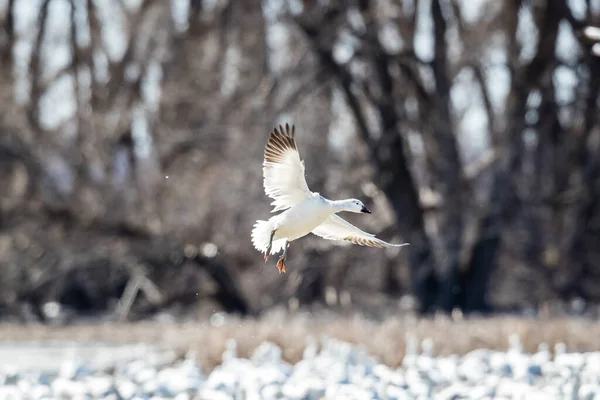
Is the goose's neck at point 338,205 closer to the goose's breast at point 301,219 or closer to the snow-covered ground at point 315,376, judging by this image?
the goose's breast at point 301,219

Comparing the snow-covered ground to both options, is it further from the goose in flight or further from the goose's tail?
the goose in flight

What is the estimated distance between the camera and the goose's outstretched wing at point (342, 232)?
24.6ft

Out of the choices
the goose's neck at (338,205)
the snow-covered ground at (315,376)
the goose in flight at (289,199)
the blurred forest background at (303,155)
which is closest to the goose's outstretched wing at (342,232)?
the goose in flight at (289,199)

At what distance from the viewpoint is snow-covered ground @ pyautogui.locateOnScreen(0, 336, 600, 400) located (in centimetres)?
937

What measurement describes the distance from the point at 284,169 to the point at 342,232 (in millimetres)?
1053

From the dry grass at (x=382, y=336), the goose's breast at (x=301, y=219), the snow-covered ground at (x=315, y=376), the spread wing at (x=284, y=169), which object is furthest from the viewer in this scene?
the dry grass at (x=382, y=336)

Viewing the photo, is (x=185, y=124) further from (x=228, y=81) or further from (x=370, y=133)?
(x=370, y=133)

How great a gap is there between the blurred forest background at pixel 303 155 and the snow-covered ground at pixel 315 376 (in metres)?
6.33

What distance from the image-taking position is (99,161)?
20422 mm

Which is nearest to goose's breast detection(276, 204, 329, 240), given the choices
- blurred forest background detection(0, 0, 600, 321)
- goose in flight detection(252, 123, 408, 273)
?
goose in flight detection(252, 123, 408, 273)

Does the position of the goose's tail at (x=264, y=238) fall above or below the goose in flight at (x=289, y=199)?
below

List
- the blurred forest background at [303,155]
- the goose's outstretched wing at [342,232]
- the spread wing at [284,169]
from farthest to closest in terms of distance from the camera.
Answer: the blurred forest background at [303,155] < the goose's outstretched wing at [342,232] < the spread wing at [284,169]

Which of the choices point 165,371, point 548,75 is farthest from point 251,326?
point 548,75

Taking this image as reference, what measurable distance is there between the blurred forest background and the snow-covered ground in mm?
6332
